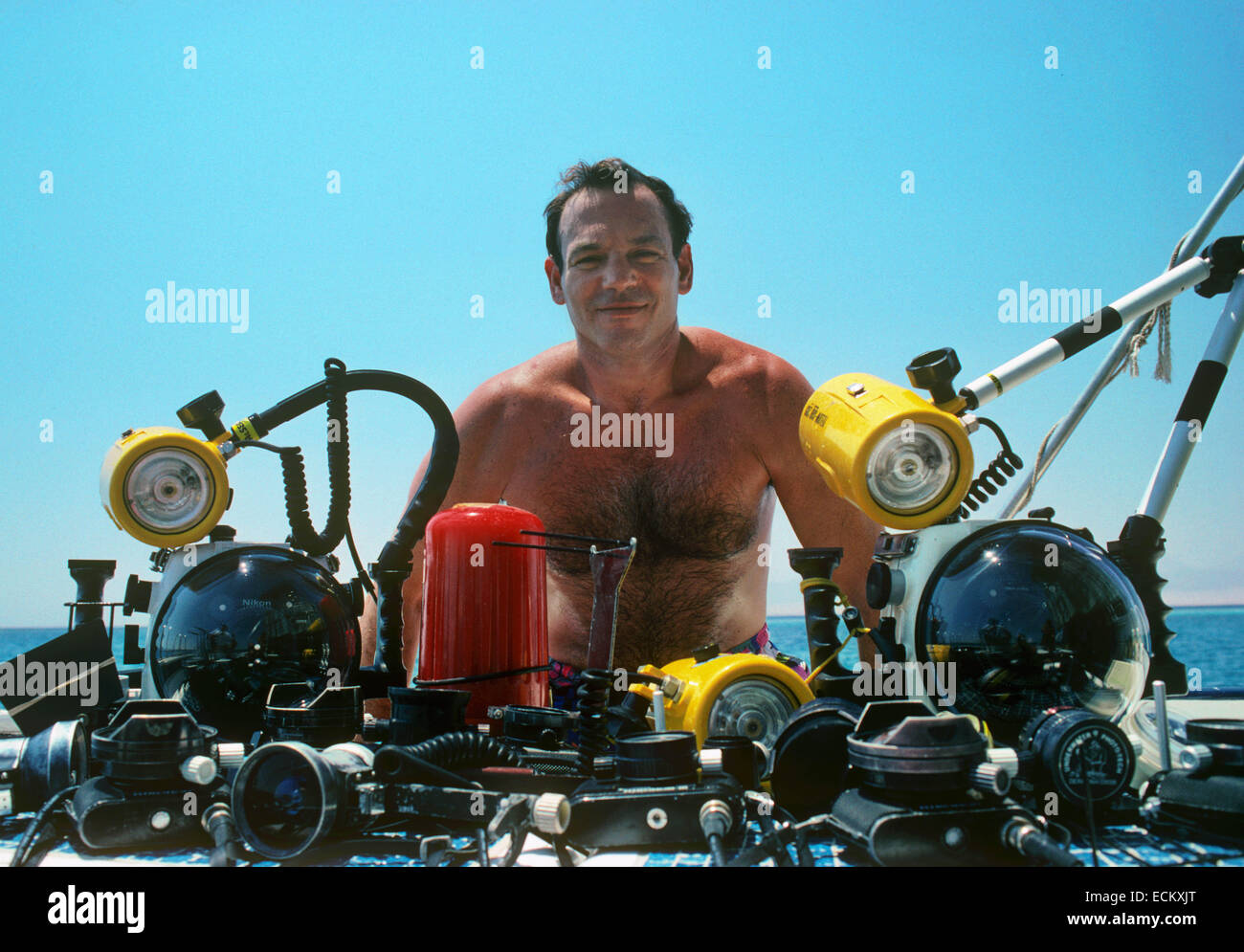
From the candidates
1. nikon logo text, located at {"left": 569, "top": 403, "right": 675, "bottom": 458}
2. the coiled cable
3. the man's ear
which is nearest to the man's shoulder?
nikon logo text, located at {"left": 569, "top": 403, "right": 675, "bottom": 458}

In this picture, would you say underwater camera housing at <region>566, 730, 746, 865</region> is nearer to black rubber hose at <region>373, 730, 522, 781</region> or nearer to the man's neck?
A: black rubber hose at <region>373, 730, 522, 781</region>

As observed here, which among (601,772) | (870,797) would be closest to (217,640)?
(601,772)

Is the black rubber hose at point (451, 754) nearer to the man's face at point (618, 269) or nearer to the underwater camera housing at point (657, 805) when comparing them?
the underwater camera housing at point (657, 805)

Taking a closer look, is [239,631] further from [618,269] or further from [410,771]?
[618,269]

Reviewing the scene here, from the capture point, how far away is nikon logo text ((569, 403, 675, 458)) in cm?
251

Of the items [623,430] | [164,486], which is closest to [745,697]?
[164,486]

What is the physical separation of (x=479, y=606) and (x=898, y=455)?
72cm

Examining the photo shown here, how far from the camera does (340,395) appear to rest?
63.6 inches

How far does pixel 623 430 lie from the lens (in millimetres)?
2570

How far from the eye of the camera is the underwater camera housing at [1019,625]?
1104 millimetres
